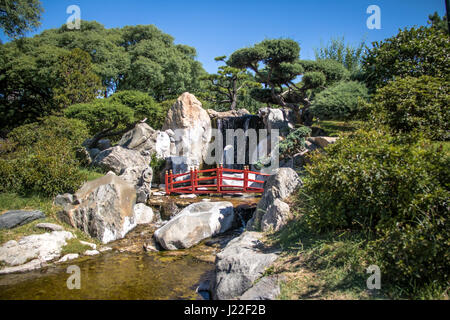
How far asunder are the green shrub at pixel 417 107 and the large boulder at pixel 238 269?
14.5 ft

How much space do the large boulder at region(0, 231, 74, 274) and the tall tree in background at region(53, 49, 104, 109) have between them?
10.4 m

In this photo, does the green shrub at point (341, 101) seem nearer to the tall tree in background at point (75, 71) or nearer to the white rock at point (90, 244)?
the white rock at point (90, 244)

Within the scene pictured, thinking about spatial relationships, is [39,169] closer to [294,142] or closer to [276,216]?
[276,216]

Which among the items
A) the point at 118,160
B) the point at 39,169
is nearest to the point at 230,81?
the point at 118,160

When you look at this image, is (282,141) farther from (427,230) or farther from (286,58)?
(427,230)

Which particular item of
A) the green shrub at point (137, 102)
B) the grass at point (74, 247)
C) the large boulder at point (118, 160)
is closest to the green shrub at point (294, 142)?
the green shrub at point (137, 102)

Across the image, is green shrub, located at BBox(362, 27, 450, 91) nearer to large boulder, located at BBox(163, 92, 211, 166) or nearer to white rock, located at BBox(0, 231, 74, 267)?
white rock, located at BBox(0, 231, 74, 267)

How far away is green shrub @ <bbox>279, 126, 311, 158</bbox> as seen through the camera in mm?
13062

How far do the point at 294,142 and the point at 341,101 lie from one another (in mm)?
2805

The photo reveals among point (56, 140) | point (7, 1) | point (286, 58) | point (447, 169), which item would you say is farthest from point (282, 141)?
point (7, 1)

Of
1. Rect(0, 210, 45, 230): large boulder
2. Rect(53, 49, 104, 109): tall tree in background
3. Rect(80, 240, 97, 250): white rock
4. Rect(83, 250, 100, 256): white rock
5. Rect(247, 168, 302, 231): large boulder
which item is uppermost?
Rect(53, 49, 104, 109): tall tree in background

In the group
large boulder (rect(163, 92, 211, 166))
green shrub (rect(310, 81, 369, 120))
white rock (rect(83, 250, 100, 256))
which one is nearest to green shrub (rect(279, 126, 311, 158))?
green shrub (rect(310, 81, 369, 120))

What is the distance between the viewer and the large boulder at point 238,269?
14.5 feet

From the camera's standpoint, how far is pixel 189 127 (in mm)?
17000
